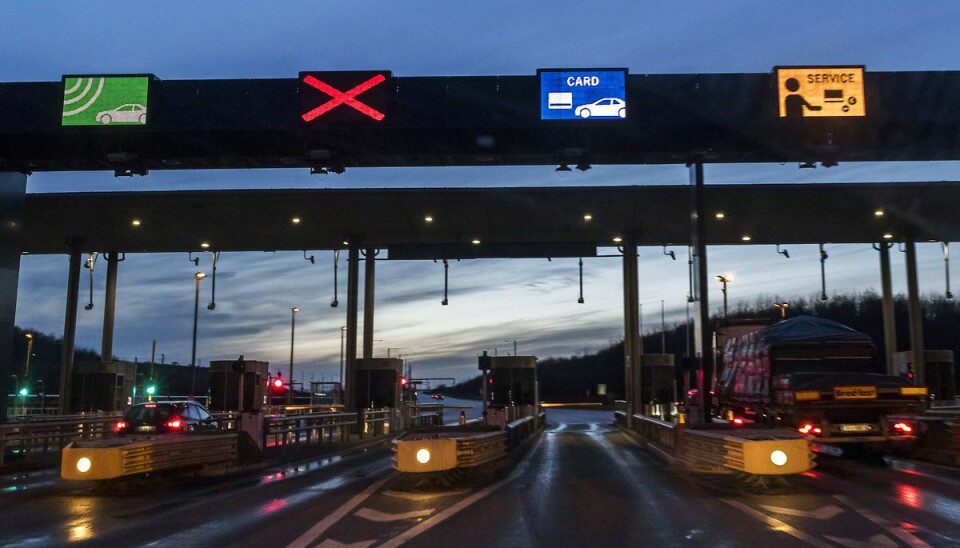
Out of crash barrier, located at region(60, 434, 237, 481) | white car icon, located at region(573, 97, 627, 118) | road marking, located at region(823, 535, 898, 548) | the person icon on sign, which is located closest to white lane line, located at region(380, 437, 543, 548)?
road marking, located at region(823, 535, 898, 548)

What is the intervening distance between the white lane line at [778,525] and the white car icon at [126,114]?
12.0 meters

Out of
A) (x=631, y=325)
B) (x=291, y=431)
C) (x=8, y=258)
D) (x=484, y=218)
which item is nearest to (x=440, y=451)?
(x=291, y=431)

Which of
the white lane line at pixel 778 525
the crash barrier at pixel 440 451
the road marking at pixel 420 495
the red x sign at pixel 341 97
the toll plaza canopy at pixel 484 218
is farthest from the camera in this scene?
the toll plaza canopy at pixel 484 218

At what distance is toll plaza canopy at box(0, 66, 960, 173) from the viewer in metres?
15.4

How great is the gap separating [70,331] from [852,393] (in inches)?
1160

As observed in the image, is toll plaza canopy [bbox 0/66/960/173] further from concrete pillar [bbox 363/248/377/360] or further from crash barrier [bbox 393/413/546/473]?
concrete pillar [bbox 363/248/377/360]

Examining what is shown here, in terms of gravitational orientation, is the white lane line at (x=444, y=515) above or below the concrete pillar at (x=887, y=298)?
below

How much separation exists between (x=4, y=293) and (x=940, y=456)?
19.8 meters

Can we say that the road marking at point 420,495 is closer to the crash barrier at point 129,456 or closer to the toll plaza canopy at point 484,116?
the crash barrier at point 129,456

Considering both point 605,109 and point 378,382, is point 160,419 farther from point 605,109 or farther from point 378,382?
point 378,382

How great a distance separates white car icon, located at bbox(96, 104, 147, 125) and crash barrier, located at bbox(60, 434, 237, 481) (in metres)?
5.78

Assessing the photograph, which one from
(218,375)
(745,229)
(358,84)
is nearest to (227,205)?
(218,375)

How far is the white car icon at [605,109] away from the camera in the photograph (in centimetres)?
1534

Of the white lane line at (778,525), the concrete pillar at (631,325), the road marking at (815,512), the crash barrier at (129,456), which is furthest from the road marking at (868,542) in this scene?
the concrete pillar at (631,325)
